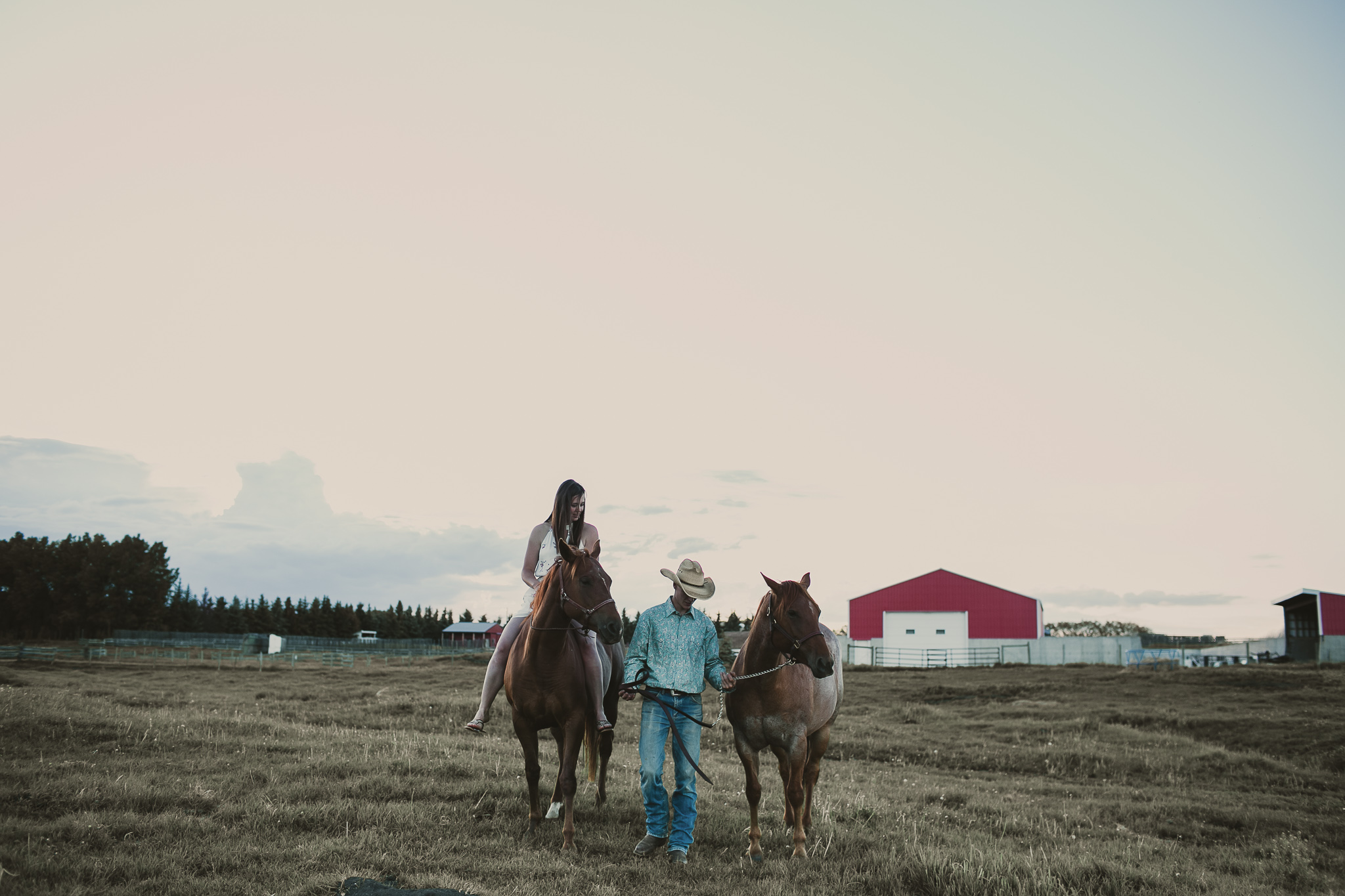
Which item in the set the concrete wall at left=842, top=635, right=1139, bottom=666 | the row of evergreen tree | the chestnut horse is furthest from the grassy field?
the row of evergreen tree

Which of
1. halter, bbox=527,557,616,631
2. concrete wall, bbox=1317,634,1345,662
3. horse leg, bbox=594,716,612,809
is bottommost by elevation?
concrete wall, bbox=1317,634,1345,662

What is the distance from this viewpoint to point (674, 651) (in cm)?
758

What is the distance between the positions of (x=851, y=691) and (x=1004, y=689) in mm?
5932

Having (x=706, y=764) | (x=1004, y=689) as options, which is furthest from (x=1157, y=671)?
(x=706, y=764)

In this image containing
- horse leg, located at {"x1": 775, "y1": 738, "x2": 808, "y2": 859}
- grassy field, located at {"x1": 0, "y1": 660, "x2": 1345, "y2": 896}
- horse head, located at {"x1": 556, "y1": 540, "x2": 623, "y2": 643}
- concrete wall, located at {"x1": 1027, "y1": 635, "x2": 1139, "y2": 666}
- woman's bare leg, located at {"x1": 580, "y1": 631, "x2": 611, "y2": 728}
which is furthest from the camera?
concrete wall, located at {"x1": 1027, "y1": 635, "x2": 1139, "y2": 666}

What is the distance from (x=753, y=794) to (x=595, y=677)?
190cm

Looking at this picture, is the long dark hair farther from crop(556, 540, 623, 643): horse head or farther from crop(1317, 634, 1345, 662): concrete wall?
crop(1317, 634, 1345, 662): concrete wall

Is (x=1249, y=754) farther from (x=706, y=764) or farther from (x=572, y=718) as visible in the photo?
(x=572, y=718)

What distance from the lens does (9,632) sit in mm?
79062

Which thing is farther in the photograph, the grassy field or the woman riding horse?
the woman riding horse

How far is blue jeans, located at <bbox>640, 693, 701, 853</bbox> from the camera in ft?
24.2

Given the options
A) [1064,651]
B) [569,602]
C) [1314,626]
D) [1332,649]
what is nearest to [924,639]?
[1064,651]

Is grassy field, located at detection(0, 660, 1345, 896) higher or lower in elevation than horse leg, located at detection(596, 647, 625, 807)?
lower

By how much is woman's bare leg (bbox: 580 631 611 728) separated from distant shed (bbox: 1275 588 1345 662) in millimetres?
50375
